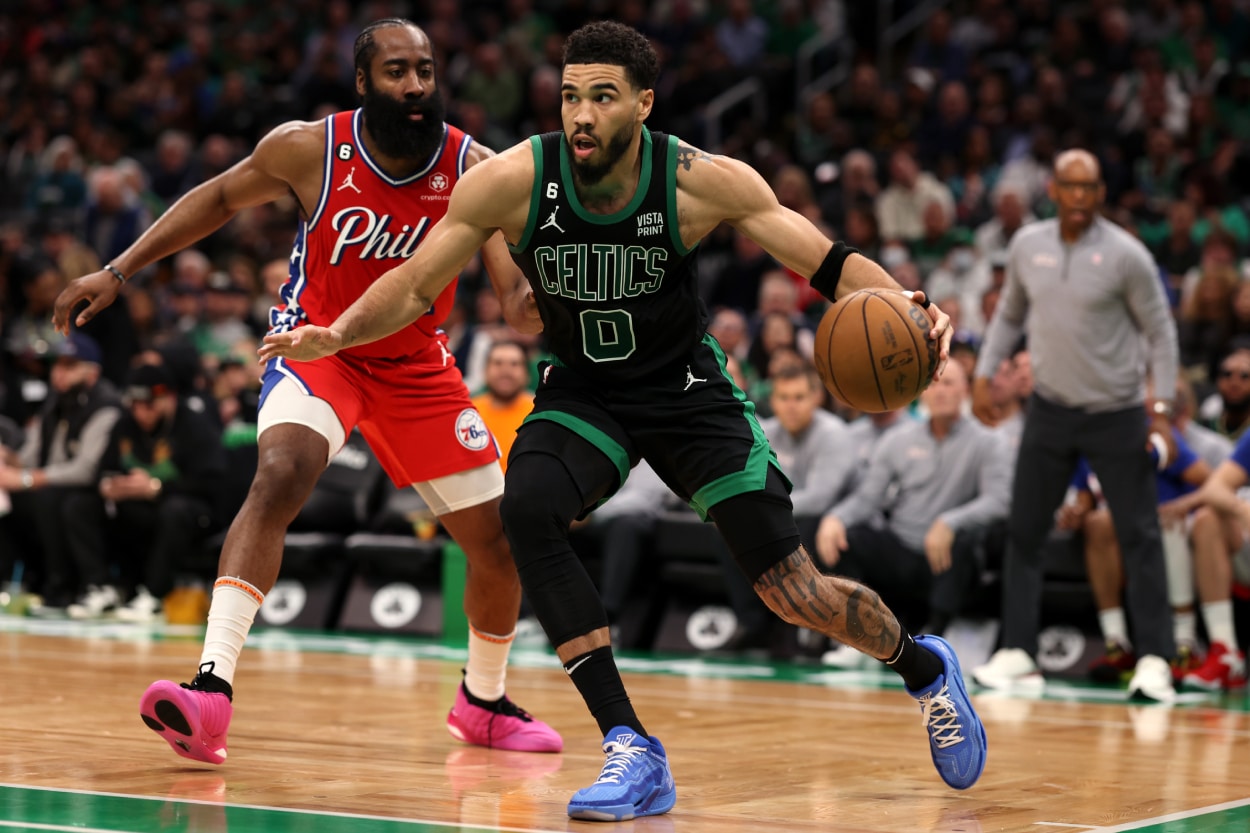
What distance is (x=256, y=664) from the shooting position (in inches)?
330

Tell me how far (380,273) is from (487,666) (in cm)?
137

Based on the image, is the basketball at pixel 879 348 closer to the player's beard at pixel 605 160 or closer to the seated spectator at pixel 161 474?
the player's beard at pixel 605 160

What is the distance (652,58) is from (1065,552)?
5060 millimetres

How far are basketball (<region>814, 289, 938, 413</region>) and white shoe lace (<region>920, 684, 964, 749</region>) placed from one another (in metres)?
0.88

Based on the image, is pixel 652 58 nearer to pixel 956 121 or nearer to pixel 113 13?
pixel 956 121

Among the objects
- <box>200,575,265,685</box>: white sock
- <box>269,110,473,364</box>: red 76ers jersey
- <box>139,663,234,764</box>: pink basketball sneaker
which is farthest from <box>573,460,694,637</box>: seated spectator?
<box>139,663,234,764</box>: pink basketball sneaker

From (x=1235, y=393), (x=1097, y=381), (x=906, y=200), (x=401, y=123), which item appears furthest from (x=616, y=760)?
(x=906, y=200)

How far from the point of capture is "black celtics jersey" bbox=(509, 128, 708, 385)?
456 cm

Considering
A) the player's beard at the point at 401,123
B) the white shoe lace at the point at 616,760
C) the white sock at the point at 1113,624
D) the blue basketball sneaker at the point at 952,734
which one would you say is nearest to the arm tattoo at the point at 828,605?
the blue basketball sneaker at the point at 952,734

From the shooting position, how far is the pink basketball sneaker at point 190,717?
4719 mm

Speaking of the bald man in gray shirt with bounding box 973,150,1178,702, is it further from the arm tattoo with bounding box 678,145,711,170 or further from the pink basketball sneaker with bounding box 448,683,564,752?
the arm tattoo with bounding box 678,145,711,170

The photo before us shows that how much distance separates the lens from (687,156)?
4.63 m

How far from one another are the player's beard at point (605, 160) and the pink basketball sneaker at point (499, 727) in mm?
2016

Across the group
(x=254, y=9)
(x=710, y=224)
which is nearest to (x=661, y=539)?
(x=710, y=224)
